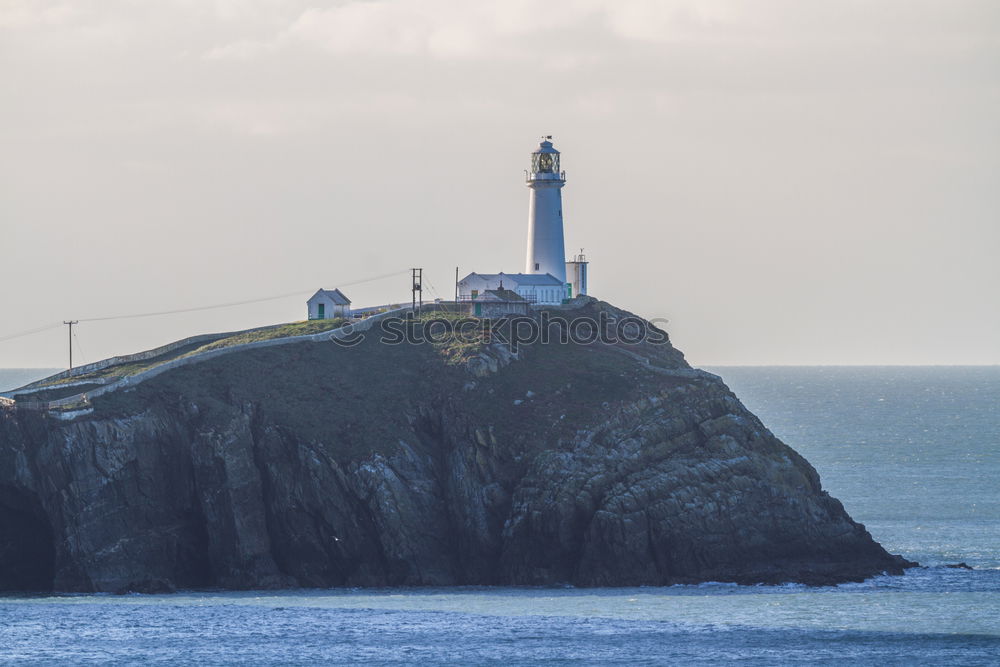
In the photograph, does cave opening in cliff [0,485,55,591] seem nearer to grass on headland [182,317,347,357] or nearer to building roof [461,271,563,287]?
grass on headland [182,317,347,357]

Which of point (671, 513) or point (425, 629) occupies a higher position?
point (671, 513)

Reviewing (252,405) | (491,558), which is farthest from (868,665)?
(252,405)

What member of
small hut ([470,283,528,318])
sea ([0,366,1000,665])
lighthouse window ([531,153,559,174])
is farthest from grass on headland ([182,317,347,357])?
sea ([0,366,1000,665])

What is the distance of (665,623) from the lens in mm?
93312

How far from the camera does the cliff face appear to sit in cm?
10581

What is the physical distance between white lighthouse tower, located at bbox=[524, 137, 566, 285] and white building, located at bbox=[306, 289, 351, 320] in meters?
15.7

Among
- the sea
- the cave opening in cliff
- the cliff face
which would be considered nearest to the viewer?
the sea

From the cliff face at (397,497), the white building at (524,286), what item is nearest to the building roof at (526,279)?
the white building at (524,286)

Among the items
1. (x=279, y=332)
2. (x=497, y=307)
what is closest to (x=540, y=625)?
(x=279, y=332)

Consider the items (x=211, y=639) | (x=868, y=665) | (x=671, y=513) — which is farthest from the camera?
(x=671, y=513)

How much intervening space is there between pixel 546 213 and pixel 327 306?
19128mm

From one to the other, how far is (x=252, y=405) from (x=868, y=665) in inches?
1797

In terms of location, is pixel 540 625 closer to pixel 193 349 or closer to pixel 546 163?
pixel 193 349

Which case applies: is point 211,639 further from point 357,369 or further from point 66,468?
point 357,369
